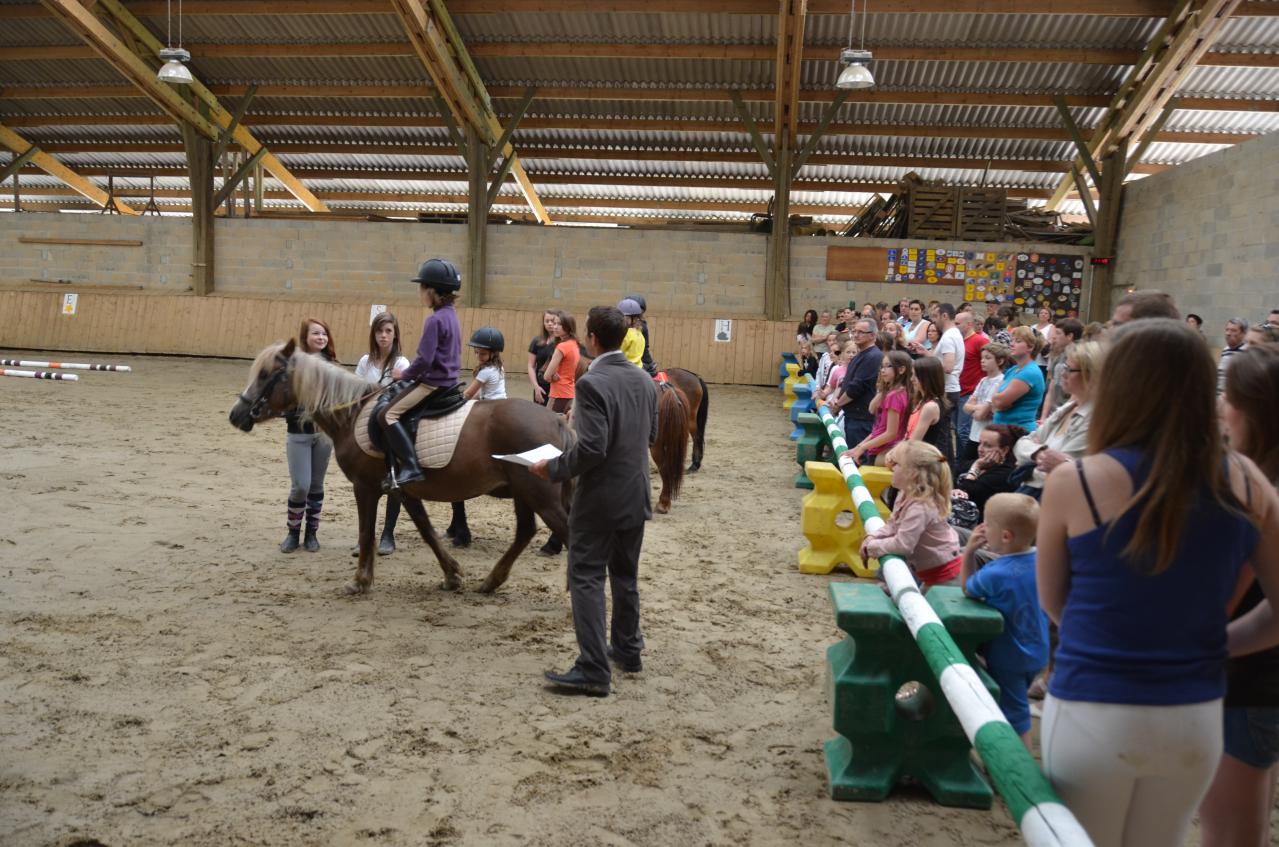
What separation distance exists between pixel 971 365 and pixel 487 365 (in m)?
4.74

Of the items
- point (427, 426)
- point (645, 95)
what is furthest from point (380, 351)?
point (645, 95)

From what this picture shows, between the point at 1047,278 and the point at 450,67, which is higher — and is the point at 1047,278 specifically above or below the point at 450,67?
below

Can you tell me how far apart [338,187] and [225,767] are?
22.7 metres

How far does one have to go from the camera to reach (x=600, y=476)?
4.55 metres

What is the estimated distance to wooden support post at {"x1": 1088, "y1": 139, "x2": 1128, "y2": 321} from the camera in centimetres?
1820

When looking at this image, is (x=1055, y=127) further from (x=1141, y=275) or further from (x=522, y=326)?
(x=522, y=326)

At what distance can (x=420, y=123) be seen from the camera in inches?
816

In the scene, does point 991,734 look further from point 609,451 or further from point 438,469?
point 438,469

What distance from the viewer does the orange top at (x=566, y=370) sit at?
8453 mm

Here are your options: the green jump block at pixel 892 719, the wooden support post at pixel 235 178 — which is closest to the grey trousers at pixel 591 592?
the green jump block at pixel 892 719

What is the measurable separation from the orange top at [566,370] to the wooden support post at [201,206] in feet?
50.6

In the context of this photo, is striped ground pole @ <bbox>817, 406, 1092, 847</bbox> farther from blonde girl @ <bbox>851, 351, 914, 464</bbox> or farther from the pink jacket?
blonde girl @ <bbox>851, 351, 914, 464</bbox>

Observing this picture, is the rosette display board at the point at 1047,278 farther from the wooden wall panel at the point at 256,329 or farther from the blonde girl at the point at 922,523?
the blonde girl at the point at 922,523

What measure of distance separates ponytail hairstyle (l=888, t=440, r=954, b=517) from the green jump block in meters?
0.91
